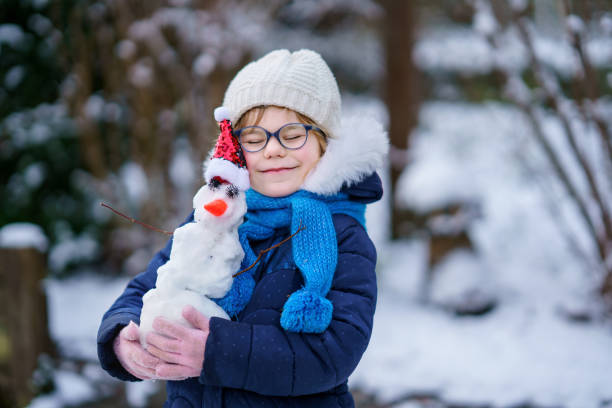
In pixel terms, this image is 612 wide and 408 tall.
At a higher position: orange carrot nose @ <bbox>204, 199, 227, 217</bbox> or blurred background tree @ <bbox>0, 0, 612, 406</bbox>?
blurred background tree @ <bbox>0, 0, 612, 406</bbox>

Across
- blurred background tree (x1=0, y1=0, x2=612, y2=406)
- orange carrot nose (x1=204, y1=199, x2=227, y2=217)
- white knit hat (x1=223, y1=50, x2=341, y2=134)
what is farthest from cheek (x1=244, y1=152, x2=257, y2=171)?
blurred background tree (x1=0, y1=0, x2=612, y2=406)

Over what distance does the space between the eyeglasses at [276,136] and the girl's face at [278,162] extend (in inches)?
0.5

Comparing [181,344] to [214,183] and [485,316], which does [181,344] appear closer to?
[214,183]

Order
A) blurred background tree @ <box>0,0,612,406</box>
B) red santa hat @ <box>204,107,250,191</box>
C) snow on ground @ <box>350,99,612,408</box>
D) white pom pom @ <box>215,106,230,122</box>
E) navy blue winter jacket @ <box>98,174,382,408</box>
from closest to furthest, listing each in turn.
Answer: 1. navy blue winter jacket @ <box>98,174,382,408</box>
2. red santa hat @ <box>204,107,250,191</box>
3. white pom pom @ <box>215,106,230,122</box>
4. snow on ground @ <box>350,99,612,408</box>
5. blurred background tree @ <box>0,0,612,406</box>

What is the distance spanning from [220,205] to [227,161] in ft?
0.43

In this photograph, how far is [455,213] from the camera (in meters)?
4.50

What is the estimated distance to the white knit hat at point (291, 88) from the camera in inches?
56.1

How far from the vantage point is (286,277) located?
4.49 ft

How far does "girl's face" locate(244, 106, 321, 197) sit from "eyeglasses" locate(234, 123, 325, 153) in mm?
12

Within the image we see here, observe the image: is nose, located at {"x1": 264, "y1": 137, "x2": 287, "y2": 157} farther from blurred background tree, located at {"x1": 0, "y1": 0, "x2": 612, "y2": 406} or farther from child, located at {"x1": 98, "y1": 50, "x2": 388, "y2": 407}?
blurred background tree, located at {"x1": 0, "y1": 0, "x2": 612, "y2": 406}

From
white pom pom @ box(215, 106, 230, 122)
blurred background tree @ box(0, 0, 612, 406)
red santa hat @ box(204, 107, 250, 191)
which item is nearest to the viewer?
red santa hat @ box(204, 107, 250, 191)

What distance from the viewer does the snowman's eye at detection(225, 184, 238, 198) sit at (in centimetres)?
128

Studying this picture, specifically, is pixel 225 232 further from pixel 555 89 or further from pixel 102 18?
pixel 102 18

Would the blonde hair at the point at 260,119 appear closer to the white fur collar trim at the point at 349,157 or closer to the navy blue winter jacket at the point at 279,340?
the white fur collar trim at the point at 349,157
